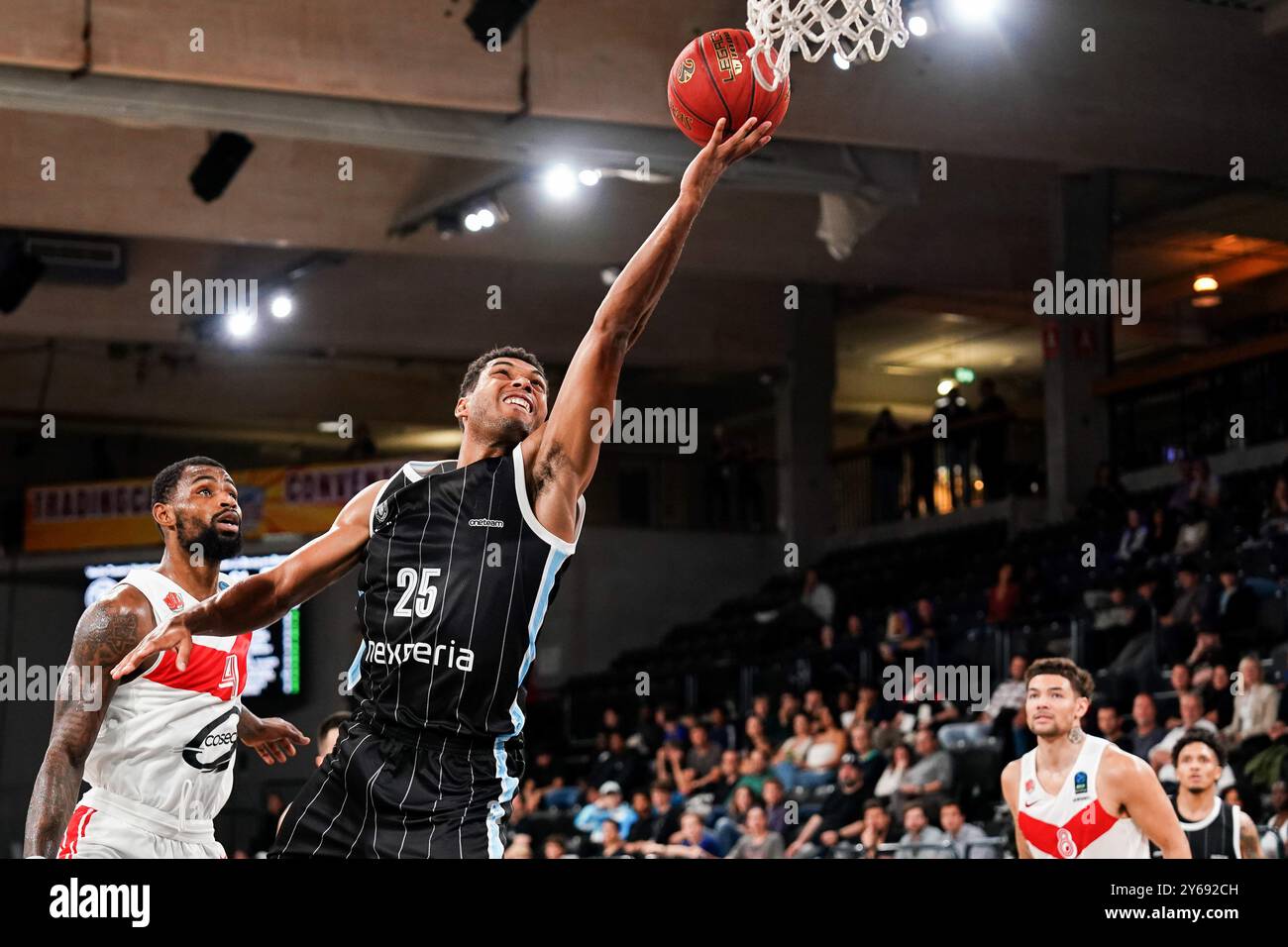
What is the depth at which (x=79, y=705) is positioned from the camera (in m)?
4.65

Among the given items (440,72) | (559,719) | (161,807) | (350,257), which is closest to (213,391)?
(350,257)

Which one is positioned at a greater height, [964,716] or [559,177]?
[559,177]

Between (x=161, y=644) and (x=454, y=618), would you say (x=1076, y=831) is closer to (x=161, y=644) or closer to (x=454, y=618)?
(x=454, y=618)

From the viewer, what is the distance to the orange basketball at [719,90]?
4531 millimetres

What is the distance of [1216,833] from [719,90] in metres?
3.76

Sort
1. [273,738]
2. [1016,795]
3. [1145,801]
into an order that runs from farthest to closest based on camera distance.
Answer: [1016,795]
[1145,801]
[273,738]

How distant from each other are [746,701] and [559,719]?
3.70 metres

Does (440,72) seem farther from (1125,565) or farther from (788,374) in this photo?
(788,374)

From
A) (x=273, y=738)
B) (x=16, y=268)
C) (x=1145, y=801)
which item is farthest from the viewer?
(x=16, y=268)

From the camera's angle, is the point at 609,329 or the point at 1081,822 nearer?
the point at 609,329
